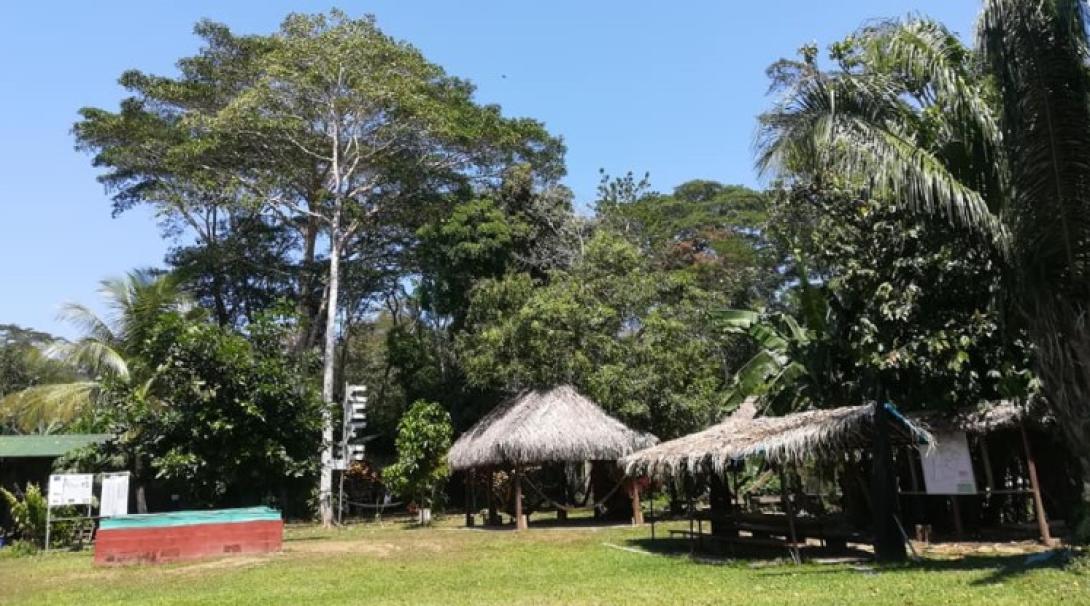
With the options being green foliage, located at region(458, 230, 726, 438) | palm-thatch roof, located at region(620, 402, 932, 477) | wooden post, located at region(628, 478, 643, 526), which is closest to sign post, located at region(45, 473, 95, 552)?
green foliage, located at region(458, 230, 726, 438)

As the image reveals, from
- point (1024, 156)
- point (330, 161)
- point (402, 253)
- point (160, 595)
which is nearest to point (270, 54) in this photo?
point (330, 161)

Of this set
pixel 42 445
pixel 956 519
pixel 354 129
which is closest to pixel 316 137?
pixel 354 129

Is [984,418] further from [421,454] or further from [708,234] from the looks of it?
[708,234]

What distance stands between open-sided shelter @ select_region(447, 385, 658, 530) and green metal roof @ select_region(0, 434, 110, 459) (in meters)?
9.99

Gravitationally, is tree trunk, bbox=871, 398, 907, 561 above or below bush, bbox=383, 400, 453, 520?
below

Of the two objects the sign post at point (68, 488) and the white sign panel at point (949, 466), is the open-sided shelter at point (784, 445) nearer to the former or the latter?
the white sign panel at point (949, 466)

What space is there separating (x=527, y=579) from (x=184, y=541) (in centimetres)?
736

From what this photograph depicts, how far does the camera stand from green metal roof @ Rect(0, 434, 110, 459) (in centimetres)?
2092

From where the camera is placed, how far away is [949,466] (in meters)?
13.0

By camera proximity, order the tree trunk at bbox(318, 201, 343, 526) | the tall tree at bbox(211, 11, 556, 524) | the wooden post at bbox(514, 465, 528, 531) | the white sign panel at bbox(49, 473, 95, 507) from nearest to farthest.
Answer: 1. the white sign panel at bbox(49, 473, 95, 507)
2. the wooden post at bbox(514, 465, 528, 531)
3. the tree trunk at bbox(318, 201, 343, 526)
4. the tall tree at bbox(211, 11, 556, 524)

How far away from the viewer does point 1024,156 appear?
8.08 m

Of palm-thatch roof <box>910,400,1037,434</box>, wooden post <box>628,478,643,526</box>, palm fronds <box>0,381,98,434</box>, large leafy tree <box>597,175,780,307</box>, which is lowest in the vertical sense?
wooden post <box>628,478,643,526</box>

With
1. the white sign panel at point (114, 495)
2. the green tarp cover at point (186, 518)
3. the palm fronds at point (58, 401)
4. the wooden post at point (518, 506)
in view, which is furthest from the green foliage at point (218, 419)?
the palm fronds at point (58, 401)

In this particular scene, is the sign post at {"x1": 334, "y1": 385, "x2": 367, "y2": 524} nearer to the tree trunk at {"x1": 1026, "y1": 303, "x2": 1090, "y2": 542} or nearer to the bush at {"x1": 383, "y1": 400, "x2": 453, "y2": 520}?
the bush at {"x1": 383, "y1": 400, "x2": 453, "y2": 520}
